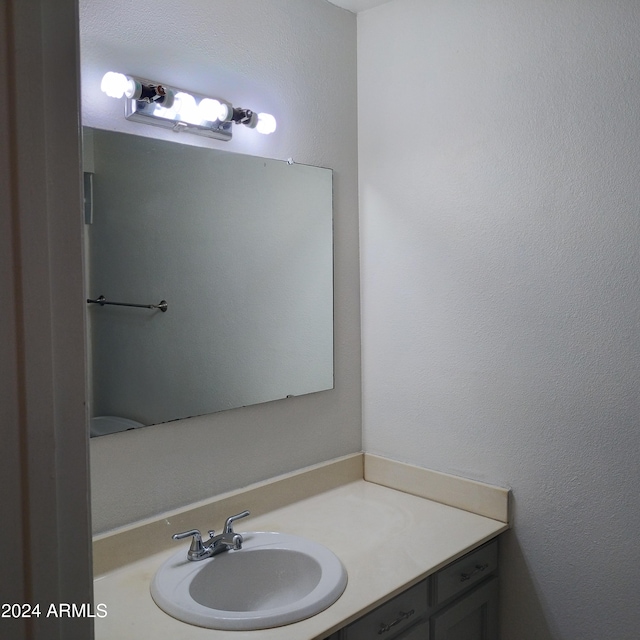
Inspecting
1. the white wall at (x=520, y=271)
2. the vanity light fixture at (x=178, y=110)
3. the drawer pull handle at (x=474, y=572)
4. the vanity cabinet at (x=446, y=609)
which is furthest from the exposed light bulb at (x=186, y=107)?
the drawer pull handle at (x=474, y=572)

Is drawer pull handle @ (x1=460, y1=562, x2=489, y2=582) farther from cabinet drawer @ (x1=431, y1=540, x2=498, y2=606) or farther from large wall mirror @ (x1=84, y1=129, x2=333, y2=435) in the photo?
large wall mirror @ (x1=84, y1=129, x2=333, y2=435)

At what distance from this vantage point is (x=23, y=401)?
0.49 m

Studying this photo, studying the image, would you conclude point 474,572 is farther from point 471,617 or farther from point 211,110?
point 211,110

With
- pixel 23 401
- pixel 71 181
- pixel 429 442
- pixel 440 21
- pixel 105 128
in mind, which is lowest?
pixel 429 442

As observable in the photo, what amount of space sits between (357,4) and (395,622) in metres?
1.92

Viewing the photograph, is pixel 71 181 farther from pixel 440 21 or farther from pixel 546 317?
pixel 440 21

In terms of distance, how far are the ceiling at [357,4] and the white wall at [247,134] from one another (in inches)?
1.0

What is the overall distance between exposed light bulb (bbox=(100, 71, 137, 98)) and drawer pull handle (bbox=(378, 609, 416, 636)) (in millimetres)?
1450

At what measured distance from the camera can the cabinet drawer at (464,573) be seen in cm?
165

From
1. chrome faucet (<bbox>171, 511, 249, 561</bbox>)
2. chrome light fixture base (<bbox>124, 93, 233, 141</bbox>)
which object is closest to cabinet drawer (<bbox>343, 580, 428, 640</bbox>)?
chrome faucet (<bbox>171, 511, 249, 561</bbox>)

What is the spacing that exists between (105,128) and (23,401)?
1222mm

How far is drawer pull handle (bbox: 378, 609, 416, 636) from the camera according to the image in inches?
58.2

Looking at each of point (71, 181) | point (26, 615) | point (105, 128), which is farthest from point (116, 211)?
point (26, 615)

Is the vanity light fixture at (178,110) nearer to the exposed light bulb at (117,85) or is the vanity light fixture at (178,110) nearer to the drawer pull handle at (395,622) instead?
the exposed light bulb at (117,85)
